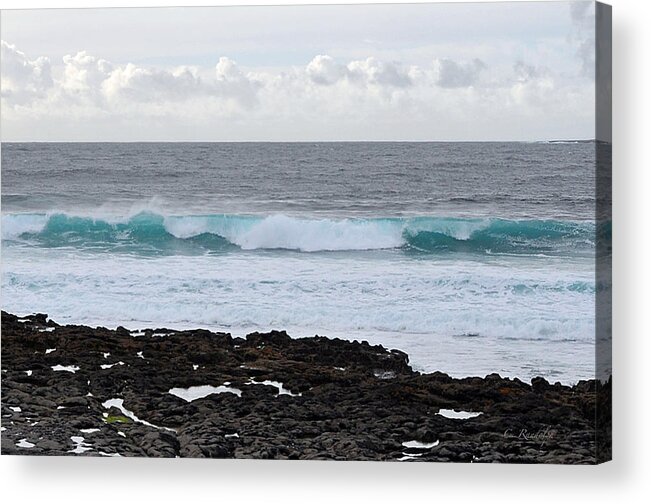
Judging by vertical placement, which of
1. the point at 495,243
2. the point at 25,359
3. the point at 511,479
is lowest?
the point at 511,479

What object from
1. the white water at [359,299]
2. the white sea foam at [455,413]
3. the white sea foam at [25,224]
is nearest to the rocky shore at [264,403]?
the white sea foam at [455,413]

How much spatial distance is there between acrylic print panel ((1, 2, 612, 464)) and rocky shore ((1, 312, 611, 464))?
0.6 inches

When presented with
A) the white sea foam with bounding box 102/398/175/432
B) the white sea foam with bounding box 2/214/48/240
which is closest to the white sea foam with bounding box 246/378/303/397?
the white sea foam with bounding box 102/398/175/432

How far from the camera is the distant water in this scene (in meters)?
10.3

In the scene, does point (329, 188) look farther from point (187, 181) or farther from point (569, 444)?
point (569, 444)

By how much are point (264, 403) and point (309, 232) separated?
1.15m

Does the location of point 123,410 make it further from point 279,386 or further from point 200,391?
point 279,386

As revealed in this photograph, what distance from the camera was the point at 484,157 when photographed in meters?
10.3

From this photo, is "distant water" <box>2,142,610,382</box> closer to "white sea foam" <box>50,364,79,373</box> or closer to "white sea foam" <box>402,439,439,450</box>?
"white sea foam" <box>50,364,79,373</box>

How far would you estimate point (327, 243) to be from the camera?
10539 millimetres

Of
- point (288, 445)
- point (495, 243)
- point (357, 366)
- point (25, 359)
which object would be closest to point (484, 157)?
point (495, 243)

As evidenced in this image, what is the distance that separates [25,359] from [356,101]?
278 cm

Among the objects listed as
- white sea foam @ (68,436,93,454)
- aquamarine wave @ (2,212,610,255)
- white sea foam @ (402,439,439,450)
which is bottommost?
white sea foam @ (68,436,93,454)

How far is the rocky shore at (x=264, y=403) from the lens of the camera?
10227 millimetres
